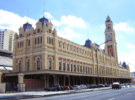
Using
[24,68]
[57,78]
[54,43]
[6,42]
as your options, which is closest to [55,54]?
[54,43]

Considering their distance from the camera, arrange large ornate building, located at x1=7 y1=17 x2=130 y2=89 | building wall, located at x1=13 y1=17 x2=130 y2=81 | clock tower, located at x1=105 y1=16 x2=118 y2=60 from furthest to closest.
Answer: clock tower, located at x1=105 y1=16 x2=118 y2=60
building wall, located at x1=13 y1=17 x2=130 y2=81
large ornate building, located at x1=7 y1=17 x2=130 y2=89

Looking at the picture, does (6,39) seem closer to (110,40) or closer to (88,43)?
(110,40)

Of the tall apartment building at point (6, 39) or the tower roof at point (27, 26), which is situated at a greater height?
the tall apartment building at point (6, 39)

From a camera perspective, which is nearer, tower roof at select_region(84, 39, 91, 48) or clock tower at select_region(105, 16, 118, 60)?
tower roof at select_region(84, 39, 91, 48)

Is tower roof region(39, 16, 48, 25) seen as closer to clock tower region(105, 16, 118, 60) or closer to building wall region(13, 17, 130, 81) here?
building wall region(13, 17, 130, 81)

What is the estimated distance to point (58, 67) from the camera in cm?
4869

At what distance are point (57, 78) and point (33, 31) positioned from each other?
14588 millimetres

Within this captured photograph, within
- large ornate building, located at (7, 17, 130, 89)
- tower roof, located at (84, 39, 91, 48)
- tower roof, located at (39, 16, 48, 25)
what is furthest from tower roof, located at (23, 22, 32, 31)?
tower roof, located at (84, 39, 91, 48)

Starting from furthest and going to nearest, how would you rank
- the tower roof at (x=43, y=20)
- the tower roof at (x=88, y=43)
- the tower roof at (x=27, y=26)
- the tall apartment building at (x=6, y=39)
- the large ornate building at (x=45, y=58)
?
1. the tall apartment building at (x=6, y=39)
2. the tower roof at (x=88, y=43)
3. the tower roof at (x=27, y=26)
4. the tower roof at (x=43, y=20)
5. the large ornate building at (x=45, y=58)

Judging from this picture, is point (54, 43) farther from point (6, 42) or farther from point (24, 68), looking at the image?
point (6, 42)

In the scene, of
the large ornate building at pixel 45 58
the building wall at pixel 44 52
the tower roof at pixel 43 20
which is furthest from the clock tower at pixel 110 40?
the tower roof at pixel 43 20

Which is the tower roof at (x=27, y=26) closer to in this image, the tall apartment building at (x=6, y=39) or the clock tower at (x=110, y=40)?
the clock tower at (x=110, y=40)

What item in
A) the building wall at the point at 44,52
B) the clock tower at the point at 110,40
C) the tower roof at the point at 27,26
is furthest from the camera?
the clock tower at the point at 110,40

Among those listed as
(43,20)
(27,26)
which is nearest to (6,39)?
(27,26)
